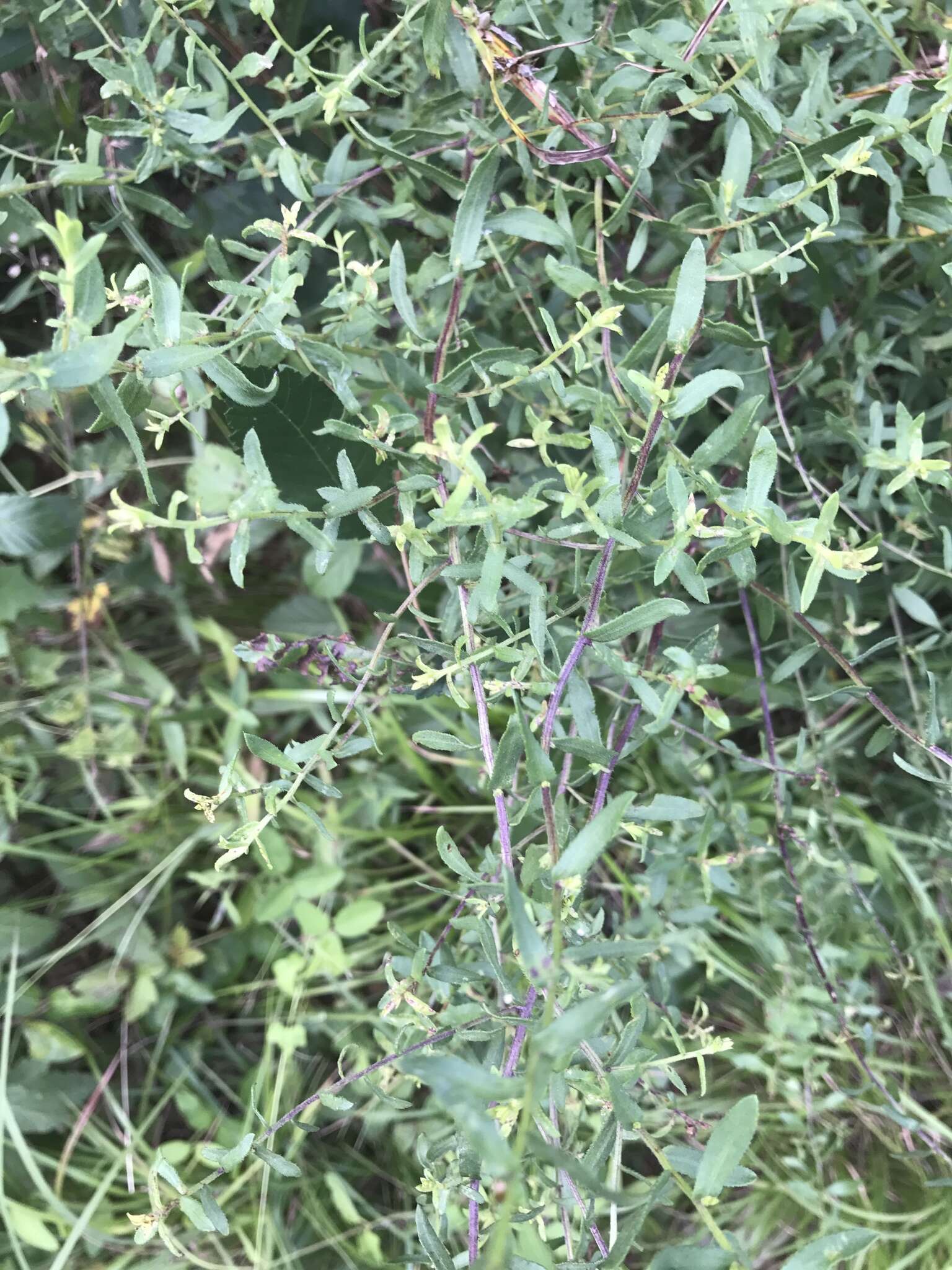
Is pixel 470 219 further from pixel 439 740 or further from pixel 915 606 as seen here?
pixel 915 606

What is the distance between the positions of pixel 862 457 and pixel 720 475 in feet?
0.47

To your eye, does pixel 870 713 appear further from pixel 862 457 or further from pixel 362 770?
pixel 362 770

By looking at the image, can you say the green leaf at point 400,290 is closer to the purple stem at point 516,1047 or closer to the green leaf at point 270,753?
the green leaf at point 270,753

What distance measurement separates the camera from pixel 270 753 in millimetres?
525

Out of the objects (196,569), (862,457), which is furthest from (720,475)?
(196,569)

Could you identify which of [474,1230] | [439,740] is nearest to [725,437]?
[439,740]

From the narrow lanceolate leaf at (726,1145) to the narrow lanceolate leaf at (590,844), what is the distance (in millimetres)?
146

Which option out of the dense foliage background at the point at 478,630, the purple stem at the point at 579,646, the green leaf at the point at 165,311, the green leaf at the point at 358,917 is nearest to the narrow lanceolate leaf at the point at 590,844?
the dense foliage background at the point at 478,630

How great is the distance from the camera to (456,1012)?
61 centimetres

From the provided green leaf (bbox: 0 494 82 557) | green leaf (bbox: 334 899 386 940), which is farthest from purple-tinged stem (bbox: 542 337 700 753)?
green leaf (bbox: 0 494 82 557)

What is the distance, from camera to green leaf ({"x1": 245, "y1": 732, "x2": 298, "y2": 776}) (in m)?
0.52

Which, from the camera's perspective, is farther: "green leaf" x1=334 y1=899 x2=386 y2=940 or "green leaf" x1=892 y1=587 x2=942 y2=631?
"green leaf" x1=334 y1=899 x2=386 y2=940

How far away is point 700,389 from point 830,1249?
0.46 meters

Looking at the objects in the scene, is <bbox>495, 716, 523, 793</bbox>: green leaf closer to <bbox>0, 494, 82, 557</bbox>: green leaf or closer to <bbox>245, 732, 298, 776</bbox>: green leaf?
<bbox>245, 732, 298, 776</bbox>: green leaf
